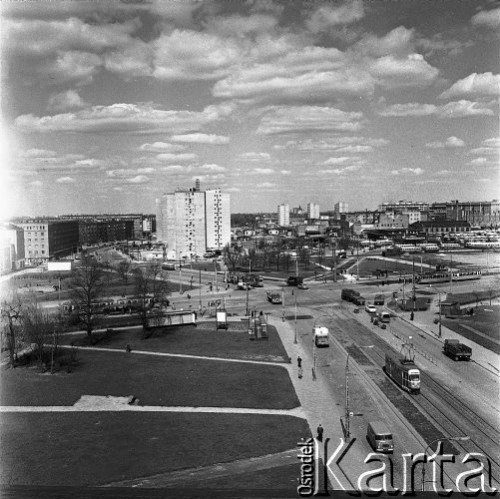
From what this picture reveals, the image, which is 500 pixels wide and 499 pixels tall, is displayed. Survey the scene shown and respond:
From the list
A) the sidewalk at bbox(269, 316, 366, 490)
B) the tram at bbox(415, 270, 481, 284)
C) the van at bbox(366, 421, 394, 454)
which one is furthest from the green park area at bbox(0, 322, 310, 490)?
the tram at bbox(415, 270, 481, 284)

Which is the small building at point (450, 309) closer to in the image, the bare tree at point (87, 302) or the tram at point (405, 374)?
the tram at point (405, 374)

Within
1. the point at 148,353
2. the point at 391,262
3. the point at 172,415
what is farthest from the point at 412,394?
the point at 391,262

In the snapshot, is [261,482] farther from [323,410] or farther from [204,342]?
[204,342]

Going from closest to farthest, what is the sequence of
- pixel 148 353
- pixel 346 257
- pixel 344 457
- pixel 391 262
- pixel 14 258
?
pixel 344 457, pixel 148 353, pixel 14 258, pixel 391 262, pixel 346 257

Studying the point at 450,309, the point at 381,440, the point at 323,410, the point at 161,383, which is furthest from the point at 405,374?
the point at 450,309

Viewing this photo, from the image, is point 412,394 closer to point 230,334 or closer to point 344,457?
point 344,457

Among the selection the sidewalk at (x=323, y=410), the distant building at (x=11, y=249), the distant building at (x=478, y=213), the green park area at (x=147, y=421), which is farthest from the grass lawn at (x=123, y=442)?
the distant building at (x=478, y=213)
